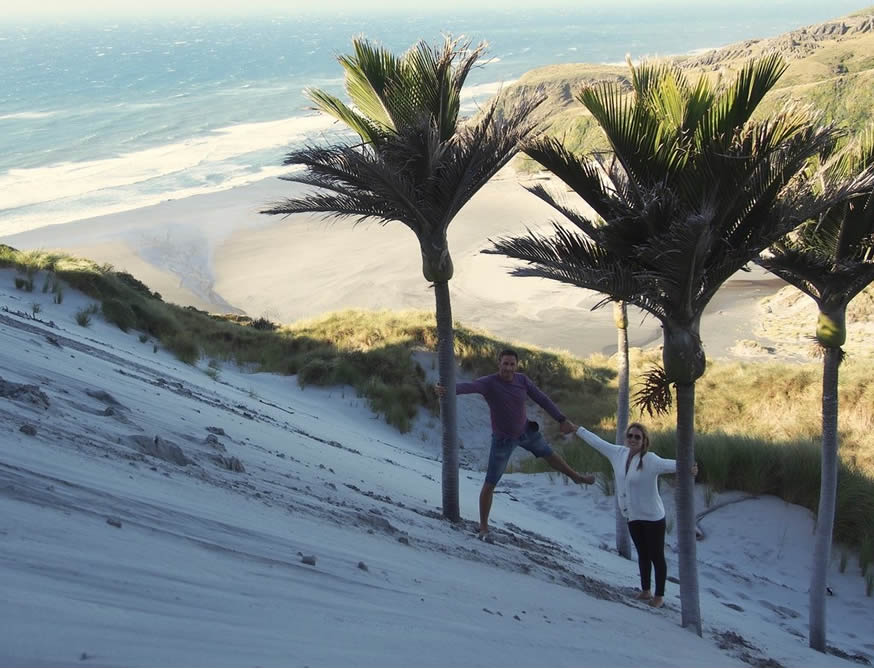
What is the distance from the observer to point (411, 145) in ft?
23.6

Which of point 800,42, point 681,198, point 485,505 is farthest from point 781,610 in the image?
point 800,42

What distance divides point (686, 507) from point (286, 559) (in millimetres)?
3571

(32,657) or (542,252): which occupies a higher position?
(542,252)

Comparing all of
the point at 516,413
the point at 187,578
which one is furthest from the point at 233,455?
the point at 187,578

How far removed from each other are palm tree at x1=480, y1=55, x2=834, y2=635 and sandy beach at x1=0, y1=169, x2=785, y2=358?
16.9 meters

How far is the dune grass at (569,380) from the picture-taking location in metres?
11.0

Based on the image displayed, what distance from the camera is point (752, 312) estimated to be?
2827 centimetres

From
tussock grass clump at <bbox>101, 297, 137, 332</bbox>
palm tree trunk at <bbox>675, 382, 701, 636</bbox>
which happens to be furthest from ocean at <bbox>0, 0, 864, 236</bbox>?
tussock grass clump at <bbox>101, 297, 137, 332</bbox>

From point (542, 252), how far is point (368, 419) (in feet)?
32.6

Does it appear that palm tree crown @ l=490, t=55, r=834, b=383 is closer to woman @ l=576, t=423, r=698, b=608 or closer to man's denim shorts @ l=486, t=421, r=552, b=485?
woman @ l=576, t=423, r=698, b=608

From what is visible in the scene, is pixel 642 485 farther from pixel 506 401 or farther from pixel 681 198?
pixel 681 198

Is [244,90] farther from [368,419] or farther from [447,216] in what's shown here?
[447,216]

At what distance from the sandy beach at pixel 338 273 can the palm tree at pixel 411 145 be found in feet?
51.6

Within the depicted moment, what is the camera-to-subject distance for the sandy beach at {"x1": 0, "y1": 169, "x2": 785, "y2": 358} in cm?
2734
